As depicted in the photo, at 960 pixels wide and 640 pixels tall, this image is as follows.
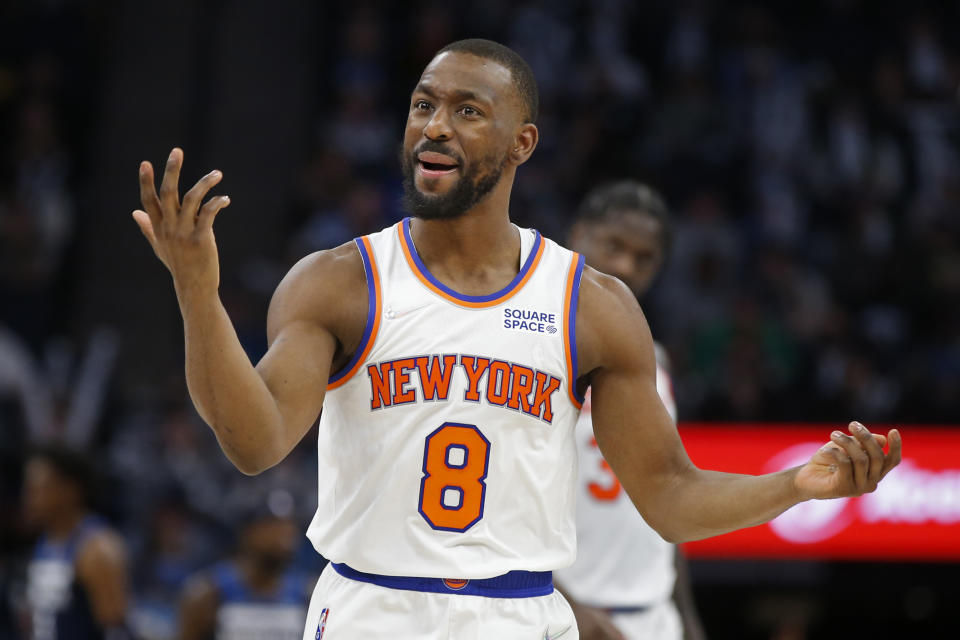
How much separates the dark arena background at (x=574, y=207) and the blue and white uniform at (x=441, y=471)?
16.7 feet

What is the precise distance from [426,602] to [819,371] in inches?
299

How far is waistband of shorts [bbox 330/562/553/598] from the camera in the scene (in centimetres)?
325

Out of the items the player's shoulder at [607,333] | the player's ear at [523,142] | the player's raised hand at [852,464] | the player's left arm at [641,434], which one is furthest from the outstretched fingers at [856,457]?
the player's ear at [523,142]

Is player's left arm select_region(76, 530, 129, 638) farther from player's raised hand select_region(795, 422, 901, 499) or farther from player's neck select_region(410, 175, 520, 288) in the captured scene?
player's raised hand select_region(795, 422, 901, 499)

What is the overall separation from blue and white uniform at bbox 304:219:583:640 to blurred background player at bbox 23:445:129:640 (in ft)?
14.1

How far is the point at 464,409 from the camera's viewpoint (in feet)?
10.8

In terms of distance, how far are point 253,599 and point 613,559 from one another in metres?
3.34

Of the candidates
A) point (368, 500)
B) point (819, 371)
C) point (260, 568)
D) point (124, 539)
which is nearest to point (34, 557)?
point (260, 568)

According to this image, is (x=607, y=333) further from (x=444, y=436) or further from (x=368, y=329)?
(x=368, y=329)

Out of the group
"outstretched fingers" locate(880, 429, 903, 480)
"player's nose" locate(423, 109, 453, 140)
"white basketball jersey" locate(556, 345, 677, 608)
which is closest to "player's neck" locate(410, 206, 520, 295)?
"player's nose" locate(423, 109, 453, 140)

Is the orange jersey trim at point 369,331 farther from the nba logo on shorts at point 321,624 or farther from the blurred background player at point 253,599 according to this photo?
the blurred background player at point 253,599

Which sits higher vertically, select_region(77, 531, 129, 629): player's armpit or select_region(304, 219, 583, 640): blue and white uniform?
select_region(304, 219, 583, 640): blue and white uniform

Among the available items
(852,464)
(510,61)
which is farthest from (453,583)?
(510,61)

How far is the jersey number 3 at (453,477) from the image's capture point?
3270 millimetres
